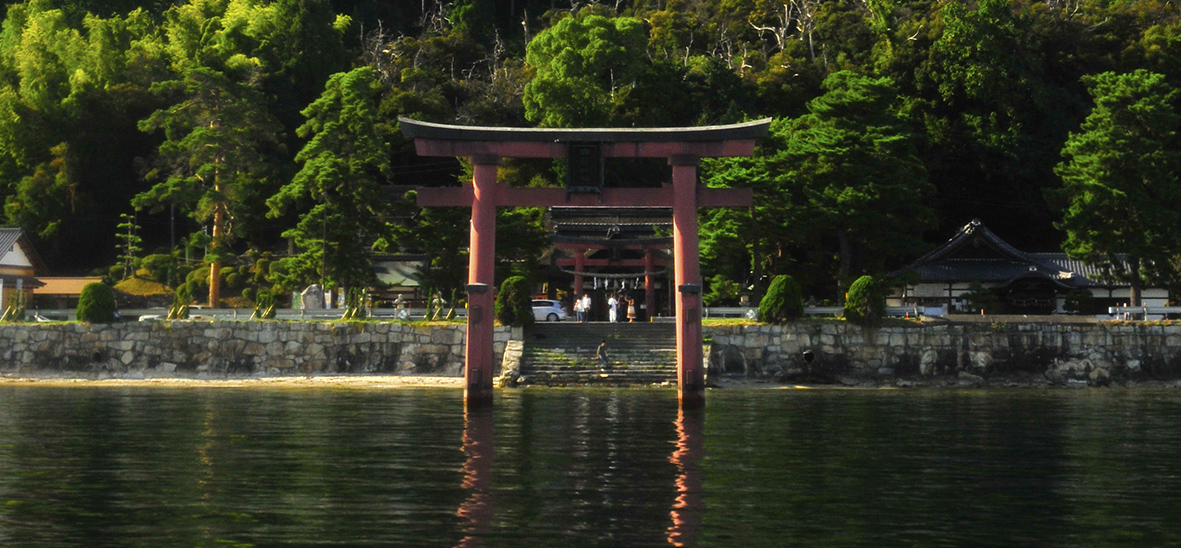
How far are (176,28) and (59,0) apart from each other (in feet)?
35.9

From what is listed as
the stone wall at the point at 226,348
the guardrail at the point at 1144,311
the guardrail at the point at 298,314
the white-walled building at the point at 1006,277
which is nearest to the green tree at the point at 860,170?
the white-walled building at the point at 1006,277

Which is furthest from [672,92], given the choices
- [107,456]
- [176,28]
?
[107,456]

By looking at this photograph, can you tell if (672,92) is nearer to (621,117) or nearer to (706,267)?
(621,117)

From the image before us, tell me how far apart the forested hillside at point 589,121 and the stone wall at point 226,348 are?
4786 mm

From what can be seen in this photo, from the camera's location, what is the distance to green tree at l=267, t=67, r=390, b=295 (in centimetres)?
4756

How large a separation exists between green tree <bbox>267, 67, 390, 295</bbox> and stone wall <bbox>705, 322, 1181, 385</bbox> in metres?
14.2

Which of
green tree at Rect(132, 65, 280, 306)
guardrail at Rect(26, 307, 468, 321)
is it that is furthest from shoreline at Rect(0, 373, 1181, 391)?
green tree at Rect(132, 65, 280, 306)

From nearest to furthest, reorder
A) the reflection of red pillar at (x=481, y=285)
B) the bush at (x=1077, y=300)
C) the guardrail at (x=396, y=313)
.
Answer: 1. the reflection of red pillar at (x=481, y=285)
2. the guardrail at (x=396, y=313)
3. the bush at (x=1077, y=300)

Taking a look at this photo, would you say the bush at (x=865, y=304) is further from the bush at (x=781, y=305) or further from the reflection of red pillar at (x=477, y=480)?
the reflection of red pillar at (x=477, y=480)

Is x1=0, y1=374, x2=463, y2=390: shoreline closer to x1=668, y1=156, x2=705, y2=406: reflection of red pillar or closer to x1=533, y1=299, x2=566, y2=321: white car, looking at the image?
x1=668, y1=156, x2=705, y2=406: reflection of red pillar

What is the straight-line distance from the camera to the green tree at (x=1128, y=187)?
4672cm

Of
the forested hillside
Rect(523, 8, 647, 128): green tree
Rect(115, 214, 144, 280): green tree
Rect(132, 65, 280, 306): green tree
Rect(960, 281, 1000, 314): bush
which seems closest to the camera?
the forested hillside

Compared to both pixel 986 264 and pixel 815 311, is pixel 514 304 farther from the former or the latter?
pixel 986 264

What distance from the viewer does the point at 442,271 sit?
50.2 metres
